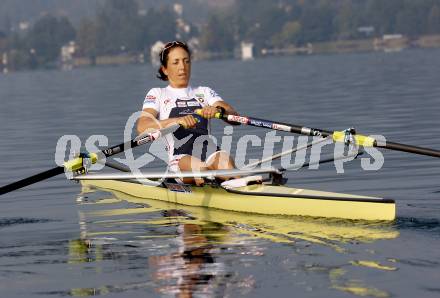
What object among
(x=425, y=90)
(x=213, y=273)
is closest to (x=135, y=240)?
(x=213, y=273)

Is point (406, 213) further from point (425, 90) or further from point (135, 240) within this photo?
point (425, 90)

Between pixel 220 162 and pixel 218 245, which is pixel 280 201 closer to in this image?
pixel 220 162

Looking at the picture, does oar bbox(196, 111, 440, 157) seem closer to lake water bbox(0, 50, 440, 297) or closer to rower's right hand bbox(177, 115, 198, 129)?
rower's right hand bbox(177, 115, 198, 129)

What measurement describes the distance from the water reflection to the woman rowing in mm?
854

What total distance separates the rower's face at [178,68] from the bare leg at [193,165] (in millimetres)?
1236

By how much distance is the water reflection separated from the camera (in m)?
12.6

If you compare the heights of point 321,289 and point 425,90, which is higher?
point 425,90

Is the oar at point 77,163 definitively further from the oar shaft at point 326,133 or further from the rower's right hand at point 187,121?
the oar shaft at point 326,133

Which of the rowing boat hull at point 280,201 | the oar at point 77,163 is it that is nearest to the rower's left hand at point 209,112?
the oar at point 77,163

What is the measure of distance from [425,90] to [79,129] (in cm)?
2113

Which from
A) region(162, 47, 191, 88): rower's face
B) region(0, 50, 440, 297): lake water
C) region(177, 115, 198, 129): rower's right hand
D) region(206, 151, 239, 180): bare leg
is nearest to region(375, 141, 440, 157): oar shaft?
region(0, 50, 440, 297): lake water

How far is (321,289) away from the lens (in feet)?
39.5

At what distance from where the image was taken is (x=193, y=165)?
18062 millimetres

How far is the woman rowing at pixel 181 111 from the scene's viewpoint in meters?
18.2
